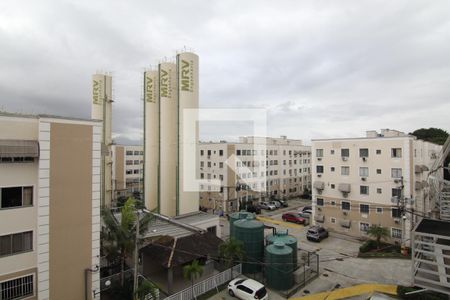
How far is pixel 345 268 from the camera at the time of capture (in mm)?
18312

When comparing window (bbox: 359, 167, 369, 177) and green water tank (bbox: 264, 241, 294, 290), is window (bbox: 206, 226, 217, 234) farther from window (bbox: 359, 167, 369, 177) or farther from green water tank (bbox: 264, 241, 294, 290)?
window (bbox: 359, 167, 369, 177)

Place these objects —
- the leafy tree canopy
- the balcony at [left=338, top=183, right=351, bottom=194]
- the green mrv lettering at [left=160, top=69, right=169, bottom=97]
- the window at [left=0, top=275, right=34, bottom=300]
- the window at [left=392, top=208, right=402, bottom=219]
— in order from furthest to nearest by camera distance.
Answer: the leafy tree canopy → the balcony at [left=338, top=183, right=351, bottom=194] → the green mrv lettering at [left=160, top=69, right=169, bottom=97] → the window at [left=392, top=208, right=402, bottom=219] → the window at [left=0, top=275, right=34, bottom=300]

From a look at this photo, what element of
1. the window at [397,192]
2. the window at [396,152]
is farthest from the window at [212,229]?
the window at [396,152]

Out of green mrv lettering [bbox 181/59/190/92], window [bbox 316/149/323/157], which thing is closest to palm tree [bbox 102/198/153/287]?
green mrv lettering [bbox 181/59/190/92]

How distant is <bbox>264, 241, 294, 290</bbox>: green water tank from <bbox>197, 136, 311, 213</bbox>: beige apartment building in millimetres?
19602

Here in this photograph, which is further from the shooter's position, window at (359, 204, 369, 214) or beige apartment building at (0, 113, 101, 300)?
window at (359, 204, 369, 214)

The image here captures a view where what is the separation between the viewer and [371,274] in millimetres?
17328

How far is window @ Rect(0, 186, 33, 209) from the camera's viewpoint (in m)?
9.57

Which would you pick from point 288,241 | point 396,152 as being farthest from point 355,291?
point 396,152

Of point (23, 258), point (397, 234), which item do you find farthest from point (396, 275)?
point (23, 258)

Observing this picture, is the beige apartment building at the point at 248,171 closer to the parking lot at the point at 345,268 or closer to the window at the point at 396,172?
the parking lot at the point at 345,268

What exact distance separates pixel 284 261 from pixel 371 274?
689 centimetres

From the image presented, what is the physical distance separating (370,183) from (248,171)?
18.0 m

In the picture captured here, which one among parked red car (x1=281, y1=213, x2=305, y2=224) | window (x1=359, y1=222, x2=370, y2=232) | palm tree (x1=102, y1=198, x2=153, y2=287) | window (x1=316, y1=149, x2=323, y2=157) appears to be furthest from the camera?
parked red car (x1=281, y1=213, x2=305, y2=224)
